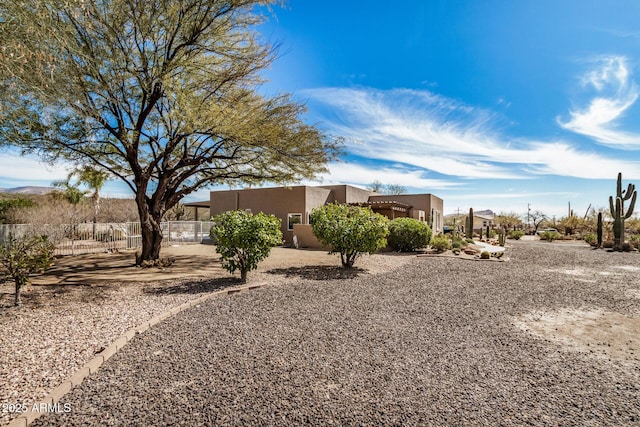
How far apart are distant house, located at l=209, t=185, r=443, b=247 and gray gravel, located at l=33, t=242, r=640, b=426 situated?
12189mm

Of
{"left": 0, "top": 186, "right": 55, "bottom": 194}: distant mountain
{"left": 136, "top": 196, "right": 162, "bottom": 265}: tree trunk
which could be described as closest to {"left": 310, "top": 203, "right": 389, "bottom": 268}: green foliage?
{"left": 136, "top": 196, "right": 162, "bottom": 265}: tree trunk

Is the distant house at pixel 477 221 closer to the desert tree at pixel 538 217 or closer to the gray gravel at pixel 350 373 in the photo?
the desert tree at pixel 538 217

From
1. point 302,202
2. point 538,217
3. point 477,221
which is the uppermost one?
point 302,202

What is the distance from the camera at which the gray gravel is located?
261 cm

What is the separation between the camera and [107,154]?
1014cm

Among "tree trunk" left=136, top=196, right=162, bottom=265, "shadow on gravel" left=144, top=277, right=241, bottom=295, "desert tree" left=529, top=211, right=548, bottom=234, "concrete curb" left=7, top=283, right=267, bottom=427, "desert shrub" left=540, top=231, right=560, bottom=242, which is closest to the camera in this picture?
"concrete curb" left=7, top=283, right=267, bottom=427

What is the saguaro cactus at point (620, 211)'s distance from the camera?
19727 millimetres

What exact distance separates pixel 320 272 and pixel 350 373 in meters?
6.43

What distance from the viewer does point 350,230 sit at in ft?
32.0

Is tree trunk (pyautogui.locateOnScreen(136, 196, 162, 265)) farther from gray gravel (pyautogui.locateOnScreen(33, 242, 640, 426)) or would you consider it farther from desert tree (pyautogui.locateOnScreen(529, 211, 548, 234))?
desert tree (pyautogui.locateOnScreen(529, 211, 548, 234))

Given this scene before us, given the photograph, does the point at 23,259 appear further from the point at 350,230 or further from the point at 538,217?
the point at 538,217

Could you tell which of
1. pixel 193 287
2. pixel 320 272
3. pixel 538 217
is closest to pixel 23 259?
pixel 193 287

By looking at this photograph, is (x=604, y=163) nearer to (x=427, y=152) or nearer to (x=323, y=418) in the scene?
(x=427, y=152)

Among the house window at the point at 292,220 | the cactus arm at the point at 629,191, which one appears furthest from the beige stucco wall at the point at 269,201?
the cactus arm at the point at 629,191
